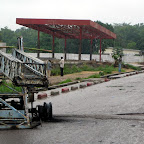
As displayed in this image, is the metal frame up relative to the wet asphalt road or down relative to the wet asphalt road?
up

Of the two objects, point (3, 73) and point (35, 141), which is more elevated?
point (3, 73)

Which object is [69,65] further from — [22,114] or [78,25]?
[22,114]

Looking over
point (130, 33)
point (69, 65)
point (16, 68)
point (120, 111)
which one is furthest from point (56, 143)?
point (130, 33)

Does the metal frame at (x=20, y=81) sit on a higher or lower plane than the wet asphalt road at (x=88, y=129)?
higher

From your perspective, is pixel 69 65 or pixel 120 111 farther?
pixel 69 65

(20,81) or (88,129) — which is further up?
(20,81)

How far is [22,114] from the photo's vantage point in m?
8.50

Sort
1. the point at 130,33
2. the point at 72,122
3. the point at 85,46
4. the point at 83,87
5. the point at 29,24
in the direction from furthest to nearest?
the point at 130,33 < the point at 85,46 < the point at 29,24 < the point at 83,87 < the point at 72,122

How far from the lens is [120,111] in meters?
11.2

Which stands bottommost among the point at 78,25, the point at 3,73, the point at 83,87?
the point at 83,87

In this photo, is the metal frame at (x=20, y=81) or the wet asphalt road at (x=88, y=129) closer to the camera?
the wet asphalt road at (x=88, y=129)

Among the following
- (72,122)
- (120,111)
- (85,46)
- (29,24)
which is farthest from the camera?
(85,46)

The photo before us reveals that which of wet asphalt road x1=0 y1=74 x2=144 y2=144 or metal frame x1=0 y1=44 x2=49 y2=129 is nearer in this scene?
wet asphalt road x1=0 y1=74 x2=144 y2=144

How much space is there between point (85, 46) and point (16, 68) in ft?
260
